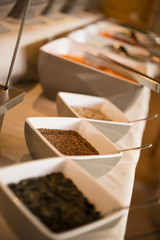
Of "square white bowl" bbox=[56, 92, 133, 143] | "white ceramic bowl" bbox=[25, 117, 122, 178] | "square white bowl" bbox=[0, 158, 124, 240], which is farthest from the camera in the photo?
"square white bowl" bbox=[56, 92, 133, 143]

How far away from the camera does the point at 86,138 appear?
0.61m

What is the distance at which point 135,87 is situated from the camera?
2.88 ft

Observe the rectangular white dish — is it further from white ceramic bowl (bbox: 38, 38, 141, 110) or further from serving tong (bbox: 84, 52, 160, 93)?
white ceramic bowl (bbox: 38, 38, 141, 110)

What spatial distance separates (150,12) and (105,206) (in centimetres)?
258

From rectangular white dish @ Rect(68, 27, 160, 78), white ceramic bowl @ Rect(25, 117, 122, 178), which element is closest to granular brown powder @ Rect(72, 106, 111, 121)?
white ceramic bowl @ Rect(25, 117, 122, 178)

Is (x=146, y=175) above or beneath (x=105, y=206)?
beneath

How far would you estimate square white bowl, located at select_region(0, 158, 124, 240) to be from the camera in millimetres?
348

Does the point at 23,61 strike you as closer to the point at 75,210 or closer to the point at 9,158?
the point at 9,158

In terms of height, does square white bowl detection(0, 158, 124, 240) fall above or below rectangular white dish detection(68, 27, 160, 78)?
above

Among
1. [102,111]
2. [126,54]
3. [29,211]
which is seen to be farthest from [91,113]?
[126,54]

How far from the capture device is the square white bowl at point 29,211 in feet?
1.14

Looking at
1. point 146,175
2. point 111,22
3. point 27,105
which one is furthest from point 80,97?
point 146,175

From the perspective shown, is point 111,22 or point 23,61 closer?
point 23,61

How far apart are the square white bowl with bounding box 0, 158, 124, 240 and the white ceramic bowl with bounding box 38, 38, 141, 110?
0.44 metres
